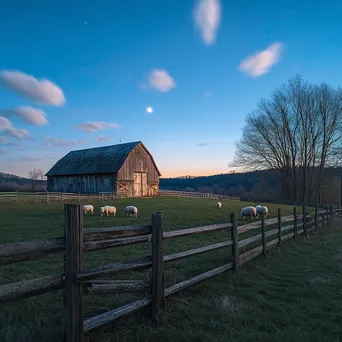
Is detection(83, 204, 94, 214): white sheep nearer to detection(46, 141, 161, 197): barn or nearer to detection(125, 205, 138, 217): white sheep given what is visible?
detection(125, 205, 138, 217): white sheep

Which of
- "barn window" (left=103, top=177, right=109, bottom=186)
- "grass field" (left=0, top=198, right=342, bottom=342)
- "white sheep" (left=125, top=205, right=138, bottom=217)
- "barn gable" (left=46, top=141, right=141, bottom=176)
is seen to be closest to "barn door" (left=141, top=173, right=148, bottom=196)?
"barn gable" (left=46, top=141, right=141, bottom=176)

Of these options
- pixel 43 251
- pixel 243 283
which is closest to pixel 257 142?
pixel 243 283

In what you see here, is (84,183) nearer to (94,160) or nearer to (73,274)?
(94,160)

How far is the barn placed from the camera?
3825cm

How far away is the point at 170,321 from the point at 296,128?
41.2 metres

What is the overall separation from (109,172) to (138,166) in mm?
4844

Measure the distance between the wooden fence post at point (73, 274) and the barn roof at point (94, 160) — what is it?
112 ft

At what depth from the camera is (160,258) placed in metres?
4.68

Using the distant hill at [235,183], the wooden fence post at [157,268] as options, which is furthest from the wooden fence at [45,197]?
the wooden fence post at [157,268]

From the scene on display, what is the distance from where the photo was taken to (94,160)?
41656 mm

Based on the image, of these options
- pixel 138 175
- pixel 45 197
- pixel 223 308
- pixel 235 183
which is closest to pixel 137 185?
pixel 138 175

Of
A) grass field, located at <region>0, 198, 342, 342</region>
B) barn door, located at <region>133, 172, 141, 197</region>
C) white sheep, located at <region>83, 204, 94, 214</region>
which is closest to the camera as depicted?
grass field, located at <region>0, 198, 342, 342</region>

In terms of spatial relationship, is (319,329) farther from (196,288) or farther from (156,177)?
(156,177)

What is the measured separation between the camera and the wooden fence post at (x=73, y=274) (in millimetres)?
3447
